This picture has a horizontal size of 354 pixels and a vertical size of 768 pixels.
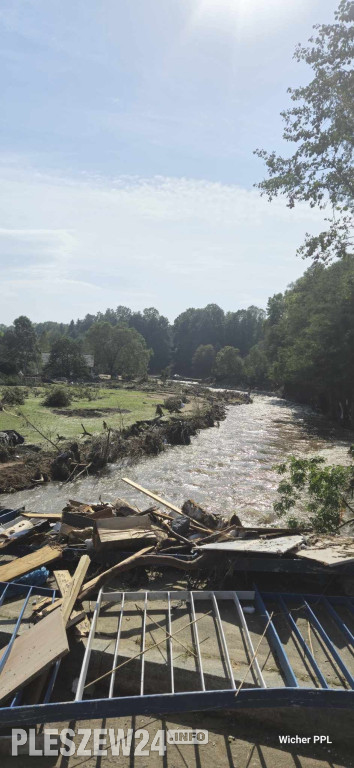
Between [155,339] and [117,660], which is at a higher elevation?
[155,339]

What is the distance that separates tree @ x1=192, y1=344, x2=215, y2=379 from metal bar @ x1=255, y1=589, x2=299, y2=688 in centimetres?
10840

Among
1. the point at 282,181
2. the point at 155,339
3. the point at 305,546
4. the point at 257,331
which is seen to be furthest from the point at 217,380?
the point at 305,546

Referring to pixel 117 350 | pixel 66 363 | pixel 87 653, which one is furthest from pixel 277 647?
pixel 117 350

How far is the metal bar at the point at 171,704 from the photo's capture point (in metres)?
4.05

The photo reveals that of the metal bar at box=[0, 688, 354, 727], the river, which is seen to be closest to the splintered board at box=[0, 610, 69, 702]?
the metal bar at box=[0, 688, 354, 727]

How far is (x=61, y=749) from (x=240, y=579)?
11.0ft

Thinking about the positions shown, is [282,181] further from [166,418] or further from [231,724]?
[166,418]

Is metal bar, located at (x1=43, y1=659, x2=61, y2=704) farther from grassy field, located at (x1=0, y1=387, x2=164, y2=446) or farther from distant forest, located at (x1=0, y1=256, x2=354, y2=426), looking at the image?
grassy field, located at (x1=0, y1=387, x2=164, y2=446)

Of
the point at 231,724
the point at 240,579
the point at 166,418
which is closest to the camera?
the point at 231,724

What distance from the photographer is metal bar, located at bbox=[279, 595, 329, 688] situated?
4836 millimetres

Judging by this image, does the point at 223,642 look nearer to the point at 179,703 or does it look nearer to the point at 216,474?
the point at 179,703

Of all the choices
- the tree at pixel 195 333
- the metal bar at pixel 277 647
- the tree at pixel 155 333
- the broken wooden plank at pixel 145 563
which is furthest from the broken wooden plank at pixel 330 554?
the tree at pixel 155 333

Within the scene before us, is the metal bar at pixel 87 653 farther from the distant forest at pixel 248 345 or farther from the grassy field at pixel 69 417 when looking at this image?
the grassy field at pixel 69 417

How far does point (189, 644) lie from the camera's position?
5598mm
